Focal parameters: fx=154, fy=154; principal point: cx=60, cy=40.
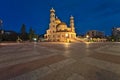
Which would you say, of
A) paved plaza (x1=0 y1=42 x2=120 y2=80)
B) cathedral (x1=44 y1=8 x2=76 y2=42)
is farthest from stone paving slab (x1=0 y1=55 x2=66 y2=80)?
cathedral (x1=44 y1=8 x2=76 y2=42)

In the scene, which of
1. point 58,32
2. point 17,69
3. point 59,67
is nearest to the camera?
point 17,69

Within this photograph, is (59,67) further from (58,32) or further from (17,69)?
(58,32)

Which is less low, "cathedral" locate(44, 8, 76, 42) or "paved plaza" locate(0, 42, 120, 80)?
"cathedral" locate(44, 8, 76, 42)

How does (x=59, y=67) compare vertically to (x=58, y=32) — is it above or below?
below

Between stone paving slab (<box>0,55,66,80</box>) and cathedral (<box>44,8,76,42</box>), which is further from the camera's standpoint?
cathedral (<box>44,8,76,42</box>)

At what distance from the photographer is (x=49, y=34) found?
10131cm

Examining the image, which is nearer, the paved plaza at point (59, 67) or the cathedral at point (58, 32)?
the paved plaza at point (59, 67)

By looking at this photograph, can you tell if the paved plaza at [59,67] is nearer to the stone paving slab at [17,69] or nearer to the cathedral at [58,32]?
the stone paving slab at [17,69]

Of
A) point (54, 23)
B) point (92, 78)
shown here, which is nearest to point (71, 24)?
point (54, 23)

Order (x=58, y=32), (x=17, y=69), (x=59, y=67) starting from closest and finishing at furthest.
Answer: (x=17, y=69) → (x=59, y=67) → (x=58, y=32)

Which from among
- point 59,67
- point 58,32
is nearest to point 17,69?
point 59,67

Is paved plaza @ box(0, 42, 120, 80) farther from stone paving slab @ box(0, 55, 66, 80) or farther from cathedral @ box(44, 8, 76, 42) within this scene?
cathedral @ box(44, 8, 76, 42)

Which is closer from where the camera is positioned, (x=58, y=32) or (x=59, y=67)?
(x=59, y=67)

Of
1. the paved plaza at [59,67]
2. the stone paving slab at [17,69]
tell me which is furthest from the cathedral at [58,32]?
the stone paving slab at [17,69]
